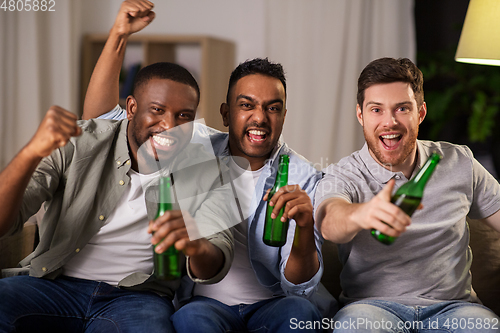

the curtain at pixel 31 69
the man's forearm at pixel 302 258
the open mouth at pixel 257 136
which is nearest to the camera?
the man's forearm at pixel 302 258

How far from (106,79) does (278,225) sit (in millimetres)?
798

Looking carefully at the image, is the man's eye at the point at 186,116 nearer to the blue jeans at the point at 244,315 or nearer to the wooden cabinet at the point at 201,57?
the blue jeans at the point at 244,315

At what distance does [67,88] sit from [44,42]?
341mm

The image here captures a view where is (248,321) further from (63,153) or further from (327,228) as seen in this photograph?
(63,153)

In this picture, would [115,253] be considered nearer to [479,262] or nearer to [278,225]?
[278,225]

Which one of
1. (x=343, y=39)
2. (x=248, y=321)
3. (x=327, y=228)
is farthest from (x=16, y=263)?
(x=343, y=39)

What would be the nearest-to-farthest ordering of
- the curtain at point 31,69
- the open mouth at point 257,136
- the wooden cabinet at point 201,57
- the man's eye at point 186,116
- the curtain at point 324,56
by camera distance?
the man's eye at point 186,116 < the open mouth at point 257,136 < the curtain at point 31,69 < the wooden cabinet at point 201,57 < the curtain at point 324,56

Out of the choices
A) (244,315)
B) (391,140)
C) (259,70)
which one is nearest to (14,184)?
(244,315)

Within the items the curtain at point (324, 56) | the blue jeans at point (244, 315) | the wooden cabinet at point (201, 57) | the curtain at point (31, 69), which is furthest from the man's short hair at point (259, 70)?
the curtain at point (31, 69)

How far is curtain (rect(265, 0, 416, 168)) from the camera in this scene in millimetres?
3330

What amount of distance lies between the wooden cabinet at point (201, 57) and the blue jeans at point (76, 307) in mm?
1996

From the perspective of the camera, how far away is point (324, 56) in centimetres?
336

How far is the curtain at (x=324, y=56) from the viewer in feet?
10.9

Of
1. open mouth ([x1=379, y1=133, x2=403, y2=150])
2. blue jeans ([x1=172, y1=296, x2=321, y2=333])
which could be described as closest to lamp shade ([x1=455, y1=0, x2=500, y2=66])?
open mouth ([x1=379, y1=133, x2=403, y2=150])
